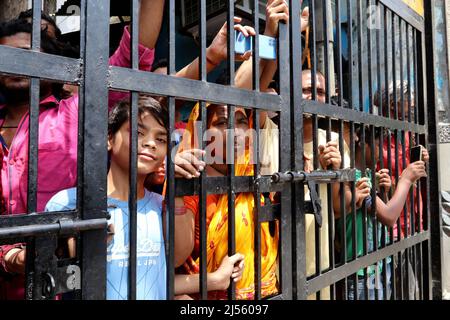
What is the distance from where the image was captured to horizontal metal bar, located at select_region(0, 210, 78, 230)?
2.58ft

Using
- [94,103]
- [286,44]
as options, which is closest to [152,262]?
[94,103]

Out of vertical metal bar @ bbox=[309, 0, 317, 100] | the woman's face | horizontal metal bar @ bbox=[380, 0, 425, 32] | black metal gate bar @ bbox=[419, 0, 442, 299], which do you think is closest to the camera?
the woman's face

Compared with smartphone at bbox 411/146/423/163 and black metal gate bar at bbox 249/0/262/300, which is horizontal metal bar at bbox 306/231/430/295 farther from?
smartphone at bbox 411/146/423/163

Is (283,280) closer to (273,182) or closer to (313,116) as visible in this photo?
(273,182)

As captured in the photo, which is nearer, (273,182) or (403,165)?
(273,182)

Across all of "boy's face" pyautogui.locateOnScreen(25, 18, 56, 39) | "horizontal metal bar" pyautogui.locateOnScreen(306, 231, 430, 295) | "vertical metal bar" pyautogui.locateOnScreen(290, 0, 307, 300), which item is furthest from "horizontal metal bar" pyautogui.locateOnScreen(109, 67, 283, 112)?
"horizontal metal bar" pyautogui.locateOnScreen(306, 231, 430, 295)

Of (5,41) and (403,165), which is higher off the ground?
(5,41)

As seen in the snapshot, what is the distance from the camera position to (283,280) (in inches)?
55.9

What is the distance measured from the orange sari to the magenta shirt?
1.22ft

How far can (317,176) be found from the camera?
4.93ft

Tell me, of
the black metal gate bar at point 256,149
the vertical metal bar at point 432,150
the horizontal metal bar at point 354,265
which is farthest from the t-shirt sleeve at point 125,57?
the vertical metal bar at point 432,150

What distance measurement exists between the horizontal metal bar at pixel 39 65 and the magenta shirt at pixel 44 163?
199 millimetres
